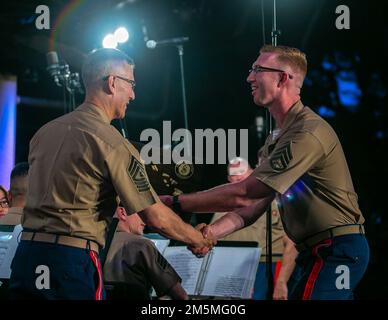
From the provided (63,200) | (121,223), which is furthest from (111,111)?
(121,223)

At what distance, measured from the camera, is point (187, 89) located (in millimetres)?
9750

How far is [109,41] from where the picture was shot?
7.41m

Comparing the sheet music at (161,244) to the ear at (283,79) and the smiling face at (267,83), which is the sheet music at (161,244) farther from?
the ear at (283,79)

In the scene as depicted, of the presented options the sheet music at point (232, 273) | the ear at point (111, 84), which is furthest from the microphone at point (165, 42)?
the ear at point (111, 84)

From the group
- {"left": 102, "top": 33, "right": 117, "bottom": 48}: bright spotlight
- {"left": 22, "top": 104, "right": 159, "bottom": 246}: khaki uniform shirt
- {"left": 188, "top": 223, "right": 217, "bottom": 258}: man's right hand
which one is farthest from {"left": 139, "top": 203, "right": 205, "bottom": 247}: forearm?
{"left": 102, "top": 33, "right": 117, "bottom": 48}: bright spotlight

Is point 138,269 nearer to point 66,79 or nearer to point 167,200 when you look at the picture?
point 167,200

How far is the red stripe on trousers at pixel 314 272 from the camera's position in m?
3.49

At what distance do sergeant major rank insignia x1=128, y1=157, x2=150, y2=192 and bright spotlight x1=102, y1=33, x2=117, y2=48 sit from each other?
4.11 meters

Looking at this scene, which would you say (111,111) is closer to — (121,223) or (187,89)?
(121,223)

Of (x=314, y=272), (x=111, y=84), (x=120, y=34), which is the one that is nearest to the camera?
(x=314, y=272)

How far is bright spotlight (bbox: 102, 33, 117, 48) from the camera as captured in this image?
7.34 meters

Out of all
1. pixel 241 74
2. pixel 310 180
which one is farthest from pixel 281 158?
pixel 241 74

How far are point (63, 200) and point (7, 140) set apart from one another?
465cm

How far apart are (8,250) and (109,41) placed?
3797 millimetres
